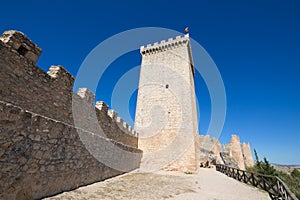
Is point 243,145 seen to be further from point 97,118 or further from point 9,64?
point 9,64

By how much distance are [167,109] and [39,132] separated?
10486mm

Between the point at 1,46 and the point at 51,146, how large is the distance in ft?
8.52

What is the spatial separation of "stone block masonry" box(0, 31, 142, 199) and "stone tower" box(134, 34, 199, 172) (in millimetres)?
5719

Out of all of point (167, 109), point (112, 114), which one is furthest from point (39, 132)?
point (167, 109)

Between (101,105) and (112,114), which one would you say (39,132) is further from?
(112,114)

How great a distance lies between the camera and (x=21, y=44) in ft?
13.5

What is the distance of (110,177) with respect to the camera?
21.8ft

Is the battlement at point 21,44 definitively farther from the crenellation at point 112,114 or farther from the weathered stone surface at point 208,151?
the weathered stone surface at point 208,151

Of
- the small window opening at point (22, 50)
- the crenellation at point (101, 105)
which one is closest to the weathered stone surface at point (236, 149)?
the crenellation at point (101, 105)

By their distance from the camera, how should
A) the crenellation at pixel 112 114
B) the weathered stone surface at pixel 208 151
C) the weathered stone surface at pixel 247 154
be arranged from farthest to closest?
the weathered stone surface at pixel 247 154, the weathered stone surface at pixel 208 151, the crenellation at pixel 112 114

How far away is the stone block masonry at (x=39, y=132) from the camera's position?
263 cm

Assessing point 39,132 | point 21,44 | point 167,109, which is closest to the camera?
point 39,132

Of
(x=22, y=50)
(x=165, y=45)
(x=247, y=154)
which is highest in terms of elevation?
(x=165, y=45)

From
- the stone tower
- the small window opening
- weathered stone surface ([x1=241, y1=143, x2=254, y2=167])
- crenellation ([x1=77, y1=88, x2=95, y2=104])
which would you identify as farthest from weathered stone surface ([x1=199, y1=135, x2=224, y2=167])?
the small window opening
